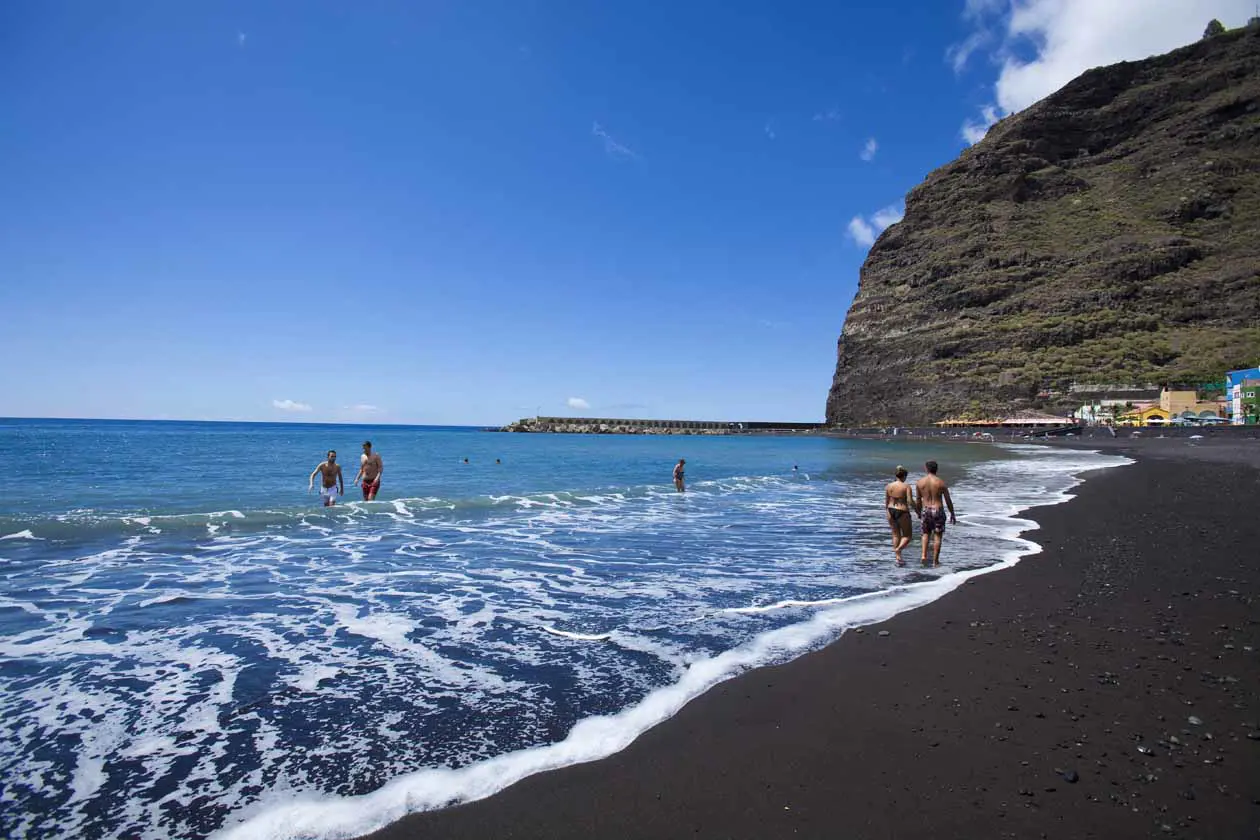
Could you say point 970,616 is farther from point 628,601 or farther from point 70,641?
point 70,641

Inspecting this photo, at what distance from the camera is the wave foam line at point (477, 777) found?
333 cm

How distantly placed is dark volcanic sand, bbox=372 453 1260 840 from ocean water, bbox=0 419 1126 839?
0.42 m

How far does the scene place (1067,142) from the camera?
127188mm

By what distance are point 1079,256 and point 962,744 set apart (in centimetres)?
12013

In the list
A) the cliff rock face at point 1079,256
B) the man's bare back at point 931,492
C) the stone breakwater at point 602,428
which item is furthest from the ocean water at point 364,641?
the stone breakwater at point 602,428

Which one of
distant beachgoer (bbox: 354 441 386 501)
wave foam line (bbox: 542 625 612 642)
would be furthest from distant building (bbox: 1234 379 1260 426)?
wave foam line (bbox: 542 625 612 642)

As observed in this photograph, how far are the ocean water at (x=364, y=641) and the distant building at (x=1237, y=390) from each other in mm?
66221

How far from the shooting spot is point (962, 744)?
3990mm

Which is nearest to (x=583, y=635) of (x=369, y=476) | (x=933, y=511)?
(x=933, y=511)

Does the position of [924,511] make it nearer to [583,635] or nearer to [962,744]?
[583,635]

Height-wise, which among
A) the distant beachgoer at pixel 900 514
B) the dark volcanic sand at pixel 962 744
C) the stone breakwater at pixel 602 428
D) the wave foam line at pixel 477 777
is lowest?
the wave foam line at pixel 477 777

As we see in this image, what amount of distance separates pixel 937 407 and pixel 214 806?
4207 inches

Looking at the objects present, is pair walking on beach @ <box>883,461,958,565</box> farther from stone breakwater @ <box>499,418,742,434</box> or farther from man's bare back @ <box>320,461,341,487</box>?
stone breakwater @ <box>499,418,742,434</box>

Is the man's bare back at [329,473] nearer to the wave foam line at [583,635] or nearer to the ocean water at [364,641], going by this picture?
the ocean water at [364,641]
